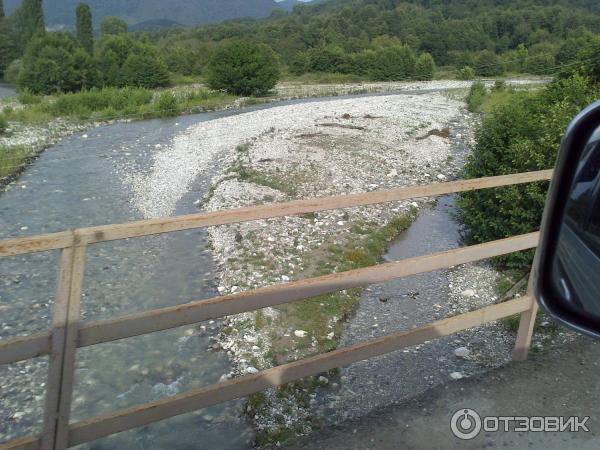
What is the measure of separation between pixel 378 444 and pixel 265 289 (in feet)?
4.04

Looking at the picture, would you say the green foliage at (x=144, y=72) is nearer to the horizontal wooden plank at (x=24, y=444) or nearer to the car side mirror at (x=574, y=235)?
the horizontal wooden plank at (x=24, y=444)

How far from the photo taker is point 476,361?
536cm

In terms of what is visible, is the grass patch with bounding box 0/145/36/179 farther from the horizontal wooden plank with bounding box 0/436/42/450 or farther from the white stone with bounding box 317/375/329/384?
the horizontal wooden plank with bounding box 0/436/42/450

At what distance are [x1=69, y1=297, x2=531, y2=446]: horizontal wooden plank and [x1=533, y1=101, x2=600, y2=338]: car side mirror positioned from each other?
5.47 ft

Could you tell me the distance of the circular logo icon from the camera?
3.50 m

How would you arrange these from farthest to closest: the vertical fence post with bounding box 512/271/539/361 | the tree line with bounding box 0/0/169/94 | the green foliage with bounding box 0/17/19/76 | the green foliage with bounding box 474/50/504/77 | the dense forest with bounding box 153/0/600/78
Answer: the dense forest with bounding box 153/0/600/78
the green foliage with bounding box 0/17/19/76
the green foliage with bounding box 474/50/504/77
the tree line with bounding box 0/0/169/94
the vertical fence post with bounding box 512/271/539/361

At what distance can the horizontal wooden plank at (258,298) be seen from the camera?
106 inches

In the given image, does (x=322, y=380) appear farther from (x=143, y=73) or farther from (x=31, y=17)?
(x=31, y=17)

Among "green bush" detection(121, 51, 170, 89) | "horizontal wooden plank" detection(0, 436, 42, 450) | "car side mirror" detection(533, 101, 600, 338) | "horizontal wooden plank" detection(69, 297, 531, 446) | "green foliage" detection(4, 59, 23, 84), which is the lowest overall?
"green foliage" detection(4, 59, 23, 84)

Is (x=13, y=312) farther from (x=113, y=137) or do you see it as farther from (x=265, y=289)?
(x=113, y=137)

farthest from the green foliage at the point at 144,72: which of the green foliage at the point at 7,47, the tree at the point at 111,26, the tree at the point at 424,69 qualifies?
the tree at the point at 111,26

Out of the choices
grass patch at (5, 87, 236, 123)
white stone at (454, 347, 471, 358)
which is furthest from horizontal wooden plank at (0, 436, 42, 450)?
grass patch at (5, 87, 236, 123)

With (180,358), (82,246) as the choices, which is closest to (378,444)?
(82,246)

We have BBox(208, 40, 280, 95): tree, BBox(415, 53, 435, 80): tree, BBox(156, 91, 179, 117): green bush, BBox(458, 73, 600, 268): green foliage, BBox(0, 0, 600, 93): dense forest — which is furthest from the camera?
BBox(415, 53, 435, 80): tree
